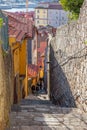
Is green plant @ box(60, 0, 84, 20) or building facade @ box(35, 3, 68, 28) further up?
green plant @ box(60, 0, 84, 20)

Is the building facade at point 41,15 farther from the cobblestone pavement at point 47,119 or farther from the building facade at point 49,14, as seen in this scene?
the cobblestone pavement at point 47,119

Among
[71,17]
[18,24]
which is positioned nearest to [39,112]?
[71,17]

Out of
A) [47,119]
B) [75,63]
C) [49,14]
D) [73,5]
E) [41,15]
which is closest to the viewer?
[47,119]

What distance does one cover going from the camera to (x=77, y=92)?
9.91m

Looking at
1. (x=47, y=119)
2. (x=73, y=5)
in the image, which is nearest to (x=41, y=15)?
(x=73, y=5)

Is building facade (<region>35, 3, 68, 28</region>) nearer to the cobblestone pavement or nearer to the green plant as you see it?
the green plant

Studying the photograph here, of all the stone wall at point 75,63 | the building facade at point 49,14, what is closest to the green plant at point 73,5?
the stone wall at point 75,63

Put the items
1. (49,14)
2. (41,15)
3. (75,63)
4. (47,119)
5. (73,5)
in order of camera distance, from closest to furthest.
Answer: (47,119) < (75,63) < (73,5) < (41,15) < (49,14)

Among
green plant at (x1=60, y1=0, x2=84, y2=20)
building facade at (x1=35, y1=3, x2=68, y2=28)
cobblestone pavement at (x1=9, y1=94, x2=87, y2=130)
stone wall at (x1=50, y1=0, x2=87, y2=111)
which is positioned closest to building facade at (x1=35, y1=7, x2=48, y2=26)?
building facade at (x1=35, y1=3, x2=68, y2=28)

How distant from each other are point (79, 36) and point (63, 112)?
8.87 feet

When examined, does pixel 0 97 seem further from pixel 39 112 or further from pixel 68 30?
pixel 68 30

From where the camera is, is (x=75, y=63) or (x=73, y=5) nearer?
(x=75, y=63)

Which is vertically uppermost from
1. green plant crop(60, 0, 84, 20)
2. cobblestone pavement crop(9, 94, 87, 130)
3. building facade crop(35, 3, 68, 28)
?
green plant crop(60, 0, 84, 20)

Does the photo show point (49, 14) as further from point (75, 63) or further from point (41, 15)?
point (75, 63)
